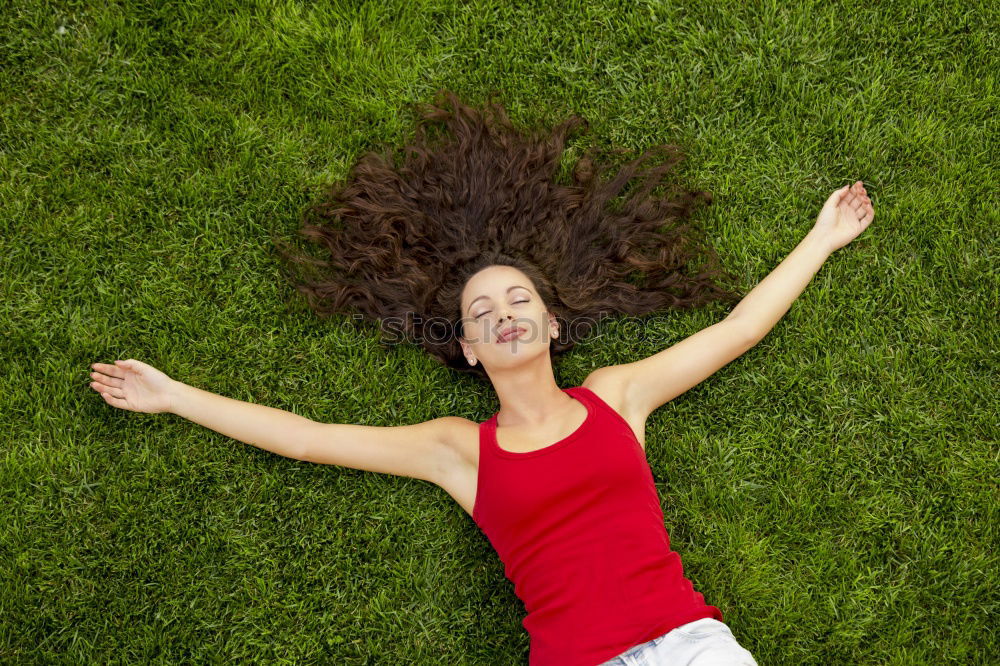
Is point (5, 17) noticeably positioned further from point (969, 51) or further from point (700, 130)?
point (969, 51)

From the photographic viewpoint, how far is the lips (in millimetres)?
3129

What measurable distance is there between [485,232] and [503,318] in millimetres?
645

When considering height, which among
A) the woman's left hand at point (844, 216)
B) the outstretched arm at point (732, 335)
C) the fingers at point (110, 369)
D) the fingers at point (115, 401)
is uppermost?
the woman's left hand at point (844, 216)

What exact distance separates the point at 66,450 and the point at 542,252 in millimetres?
2635

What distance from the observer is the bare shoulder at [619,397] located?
3.31 metres

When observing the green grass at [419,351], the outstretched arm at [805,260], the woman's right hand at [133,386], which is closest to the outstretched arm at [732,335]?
the outstretched arm at [805,260]

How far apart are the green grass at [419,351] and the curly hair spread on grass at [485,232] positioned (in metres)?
0.14

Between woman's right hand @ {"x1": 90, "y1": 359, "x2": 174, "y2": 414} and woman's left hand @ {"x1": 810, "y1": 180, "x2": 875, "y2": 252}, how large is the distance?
3470mm

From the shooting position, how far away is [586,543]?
9.98 feet

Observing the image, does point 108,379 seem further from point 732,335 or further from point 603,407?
point 732,335

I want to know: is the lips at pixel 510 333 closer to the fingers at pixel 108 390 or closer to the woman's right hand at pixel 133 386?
the woman's right hand at pixel 133 386

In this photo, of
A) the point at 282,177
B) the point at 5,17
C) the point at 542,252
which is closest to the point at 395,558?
the point at 542,252

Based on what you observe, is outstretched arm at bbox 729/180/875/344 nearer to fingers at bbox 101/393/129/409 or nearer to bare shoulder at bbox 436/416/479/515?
bare shoulder at bbox 436/416/479/515

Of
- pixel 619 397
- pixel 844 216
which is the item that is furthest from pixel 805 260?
pixel 619 397
